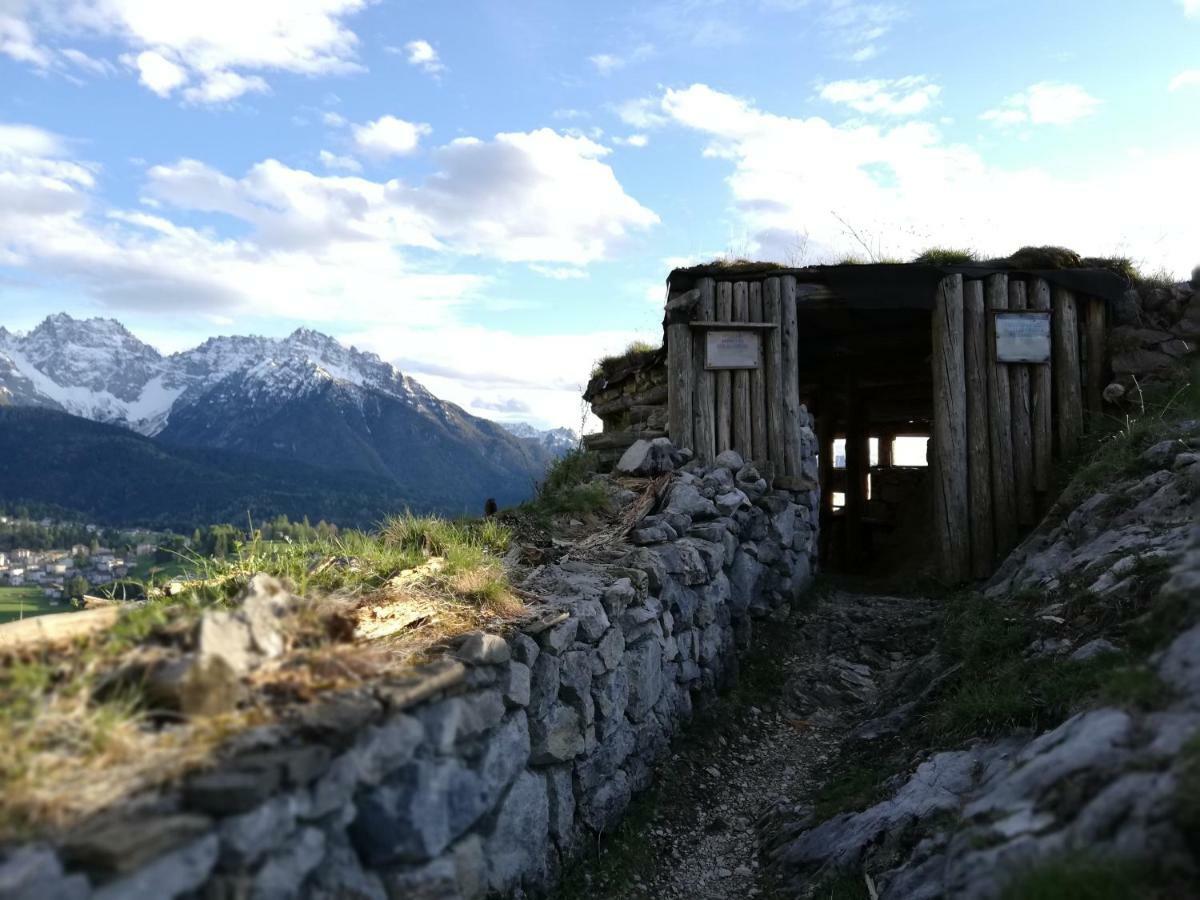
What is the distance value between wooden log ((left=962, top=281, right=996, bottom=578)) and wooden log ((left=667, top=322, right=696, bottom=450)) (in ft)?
12.1

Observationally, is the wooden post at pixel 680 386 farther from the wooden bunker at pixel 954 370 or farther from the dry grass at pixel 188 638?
the dry grass at pixel 188 638

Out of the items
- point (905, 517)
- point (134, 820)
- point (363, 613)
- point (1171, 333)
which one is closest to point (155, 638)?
point (134, 820)

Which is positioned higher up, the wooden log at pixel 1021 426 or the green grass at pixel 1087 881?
the wooden log at pixel 1021 426

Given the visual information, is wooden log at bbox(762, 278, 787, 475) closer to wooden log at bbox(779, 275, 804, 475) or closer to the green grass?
wooden log at bbox(779, 275, 804, 475)

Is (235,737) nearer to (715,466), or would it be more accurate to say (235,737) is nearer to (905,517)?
(715,466)

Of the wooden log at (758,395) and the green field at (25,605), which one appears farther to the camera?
the wooden log at (758,395)

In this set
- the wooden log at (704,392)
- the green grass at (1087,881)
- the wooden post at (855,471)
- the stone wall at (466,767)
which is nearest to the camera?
the stone wall at (466,767)

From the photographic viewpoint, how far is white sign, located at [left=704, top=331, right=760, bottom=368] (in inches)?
397

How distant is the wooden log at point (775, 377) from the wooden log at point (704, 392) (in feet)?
2.41

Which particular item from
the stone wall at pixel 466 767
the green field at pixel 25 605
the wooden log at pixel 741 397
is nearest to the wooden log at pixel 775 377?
the wooden log at pixel 741 397

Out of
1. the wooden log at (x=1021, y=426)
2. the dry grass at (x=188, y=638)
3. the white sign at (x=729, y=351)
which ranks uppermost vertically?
the white sign at (x=729, y=351)

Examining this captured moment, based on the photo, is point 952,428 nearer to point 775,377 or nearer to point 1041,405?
point 1041,405

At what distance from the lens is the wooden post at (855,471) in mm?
16891

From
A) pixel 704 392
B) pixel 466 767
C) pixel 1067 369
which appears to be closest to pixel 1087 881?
pixel 466 767
